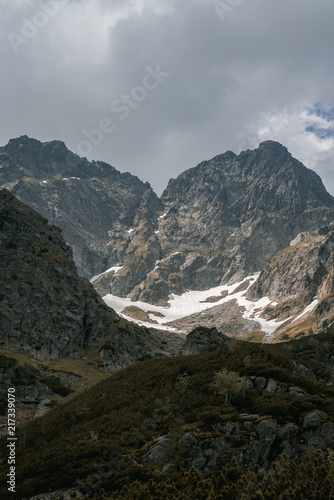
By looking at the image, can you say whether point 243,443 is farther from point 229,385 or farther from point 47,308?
point 47,308

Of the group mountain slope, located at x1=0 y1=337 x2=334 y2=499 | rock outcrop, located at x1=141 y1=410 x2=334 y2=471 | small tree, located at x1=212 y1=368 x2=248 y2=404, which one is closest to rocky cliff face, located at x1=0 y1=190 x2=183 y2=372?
mountain slope, located at x1=0 y1=337 x2=334 y2=499

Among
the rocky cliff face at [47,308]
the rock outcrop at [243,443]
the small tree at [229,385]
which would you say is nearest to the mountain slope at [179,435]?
the rock outcrop at [243,443]

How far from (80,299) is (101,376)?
3210cm

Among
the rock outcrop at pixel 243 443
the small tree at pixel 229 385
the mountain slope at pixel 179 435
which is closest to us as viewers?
the mountain slope at pixel 179 435

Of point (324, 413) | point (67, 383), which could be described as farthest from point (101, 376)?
point (324, 413)

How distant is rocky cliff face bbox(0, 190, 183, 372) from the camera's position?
72.8 meters

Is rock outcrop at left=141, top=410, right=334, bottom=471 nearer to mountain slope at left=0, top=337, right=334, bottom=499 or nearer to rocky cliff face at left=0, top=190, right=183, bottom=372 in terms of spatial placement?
mountain slope at left=0, top=337, right=334, bottom=499

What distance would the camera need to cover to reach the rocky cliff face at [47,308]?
72.8 meters

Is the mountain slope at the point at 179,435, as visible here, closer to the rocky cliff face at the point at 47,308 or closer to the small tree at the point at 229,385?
the small tree at the point at 229,385

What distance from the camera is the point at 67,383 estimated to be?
57.2 m

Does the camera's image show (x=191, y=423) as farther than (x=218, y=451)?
Yes

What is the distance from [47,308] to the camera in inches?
3204

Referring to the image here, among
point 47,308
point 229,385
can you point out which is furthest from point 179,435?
point 47,308

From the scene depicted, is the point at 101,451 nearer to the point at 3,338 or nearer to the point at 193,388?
the point at 193,388
